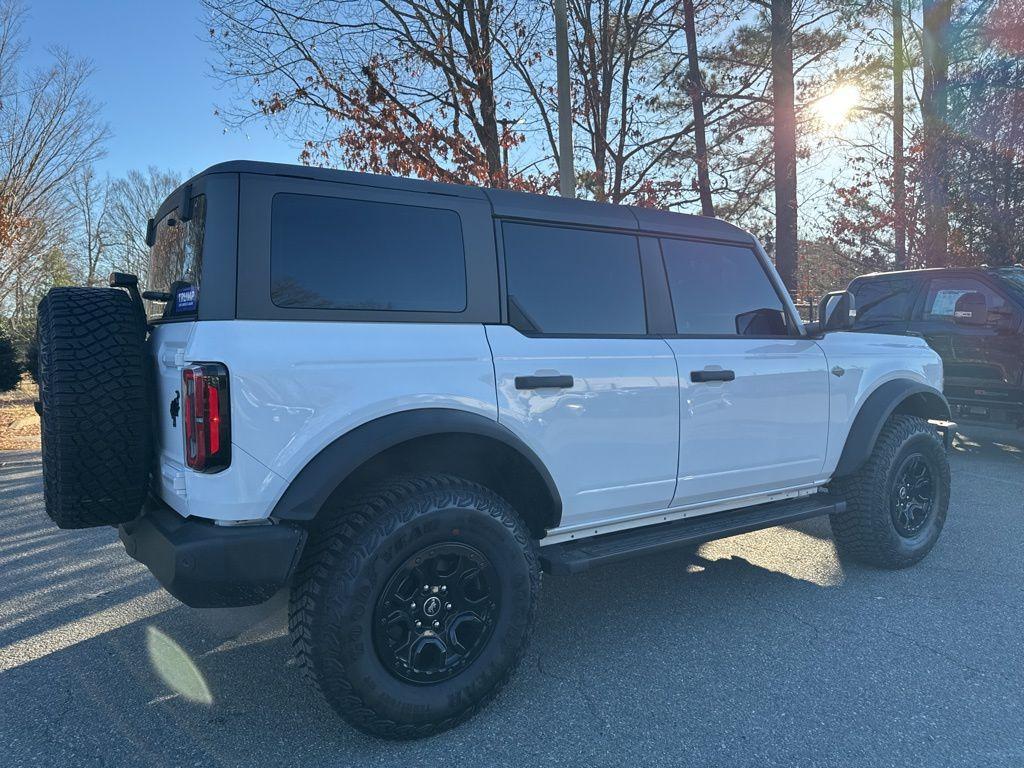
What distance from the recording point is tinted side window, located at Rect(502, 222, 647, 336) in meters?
2.99

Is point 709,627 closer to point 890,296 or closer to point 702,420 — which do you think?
point 702,420

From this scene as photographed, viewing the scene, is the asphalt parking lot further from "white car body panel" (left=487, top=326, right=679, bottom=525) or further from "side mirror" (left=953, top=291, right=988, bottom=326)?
"side mirror" (left=953, top=291, right=988, bottom=326)

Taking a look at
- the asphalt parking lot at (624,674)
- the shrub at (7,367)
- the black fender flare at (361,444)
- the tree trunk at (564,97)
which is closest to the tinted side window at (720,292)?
the black fender flare at (361,444)

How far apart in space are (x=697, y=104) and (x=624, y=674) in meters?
12.7

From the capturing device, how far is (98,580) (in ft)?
13.2

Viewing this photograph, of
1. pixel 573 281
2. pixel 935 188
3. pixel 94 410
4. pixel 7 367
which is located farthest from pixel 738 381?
pixel 7 367

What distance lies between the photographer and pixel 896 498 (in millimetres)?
4184

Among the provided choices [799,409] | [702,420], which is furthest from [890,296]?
[702,420]

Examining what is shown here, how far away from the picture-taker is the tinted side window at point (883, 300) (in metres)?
8.23

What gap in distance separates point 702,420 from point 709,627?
104 centimetres

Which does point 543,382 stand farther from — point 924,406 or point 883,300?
point 883,300

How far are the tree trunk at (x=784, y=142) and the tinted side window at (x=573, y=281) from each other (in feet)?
33.1

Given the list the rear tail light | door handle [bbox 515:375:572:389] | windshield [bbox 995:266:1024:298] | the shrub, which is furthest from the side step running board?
the shrub

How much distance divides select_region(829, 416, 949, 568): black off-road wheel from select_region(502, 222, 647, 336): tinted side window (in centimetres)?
186
